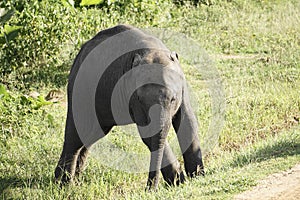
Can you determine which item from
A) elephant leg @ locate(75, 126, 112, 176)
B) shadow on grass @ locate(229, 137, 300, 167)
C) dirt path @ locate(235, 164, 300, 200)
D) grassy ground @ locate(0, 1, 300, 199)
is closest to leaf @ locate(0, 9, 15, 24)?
grassy ground @ locate(0, 1, 300, 199)

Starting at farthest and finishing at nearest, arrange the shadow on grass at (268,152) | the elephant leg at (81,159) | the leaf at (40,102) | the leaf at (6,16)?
the leaf at (40,102) → the elephant leg at (81,159) → the shadow on grass at (268,152) → the leaf at (6,16)

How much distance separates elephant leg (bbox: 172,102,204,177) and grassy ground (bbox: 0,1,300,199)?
0.17 metres

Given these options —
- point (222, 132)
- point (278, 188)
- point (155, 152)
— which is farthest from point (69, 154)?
point (278, 188)

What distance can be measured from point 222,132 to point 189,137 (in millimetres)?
1888

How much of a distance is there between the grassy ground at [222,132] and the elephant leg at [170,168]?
252 millimetres

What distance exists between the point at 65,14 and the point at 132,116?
4.92 m

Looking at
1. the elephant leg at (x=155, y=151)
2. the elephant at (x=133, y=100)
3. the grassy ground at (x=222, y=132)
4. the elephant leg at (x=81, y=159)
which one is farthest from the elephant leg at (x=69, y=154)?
the elephant leg at (x=155, y=151)

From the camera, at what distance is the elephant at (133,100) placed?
627 cm

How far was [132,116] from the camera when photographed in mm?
6699

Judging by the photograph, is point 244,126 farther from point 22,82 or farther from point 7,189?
point 22,82

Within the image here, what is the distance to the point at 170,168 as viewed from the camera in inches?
273

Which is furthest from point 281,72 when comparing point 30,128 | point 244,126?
point 30,128

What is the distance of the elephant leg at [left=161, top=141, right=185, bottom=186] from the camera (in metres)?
6.89

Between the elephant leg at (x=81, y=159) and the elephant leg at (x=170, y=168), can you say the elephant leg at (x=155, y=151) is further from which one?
the elephant leg at (x=81, y=159)
